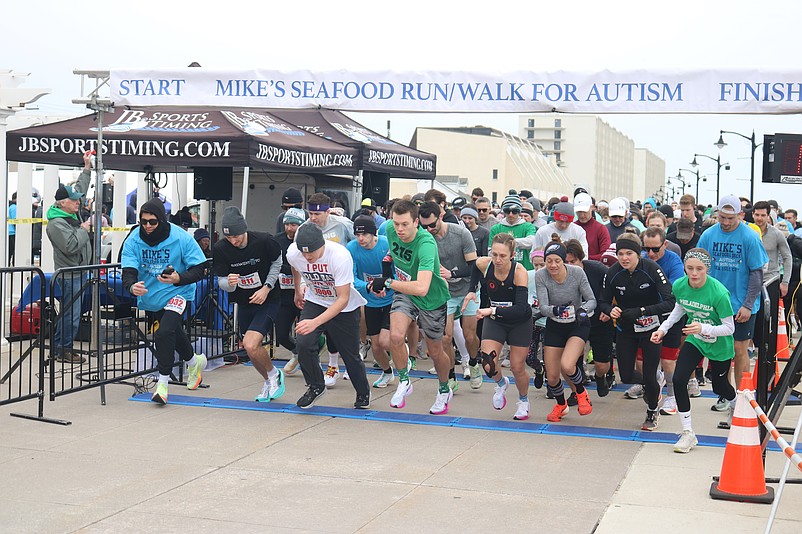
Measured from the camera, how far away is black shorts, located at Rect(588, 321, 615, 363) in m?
9.18

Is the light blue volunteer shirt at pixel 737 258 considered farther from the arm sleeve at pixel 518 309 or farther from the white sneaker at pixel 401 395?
the white sneaker at pixel 401 395

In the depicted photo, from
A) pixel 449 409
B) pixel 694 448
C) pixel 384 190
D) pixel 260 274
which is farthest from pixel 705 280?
pixel 384 190

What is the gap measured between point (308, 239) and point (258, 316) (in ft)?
4.55

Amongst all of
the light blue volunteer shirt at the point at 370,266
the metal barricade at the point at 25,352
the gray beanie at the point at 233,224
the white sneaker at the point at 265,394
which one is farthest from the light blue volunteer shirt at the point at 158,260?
the light blue volunteer shirt at the point at 370,266

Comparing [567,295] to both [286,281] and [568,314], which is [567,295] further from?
[286,281]

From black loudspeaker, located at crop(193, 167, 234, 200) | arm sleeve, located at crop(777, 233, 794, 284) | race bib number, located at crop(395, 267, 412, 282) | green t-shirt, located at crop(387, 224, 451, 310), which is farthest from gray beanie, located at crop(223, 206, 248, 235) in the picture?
arm sleeve, located at crop(777, 233, 794, 284)

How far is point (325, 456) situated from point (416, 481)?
0.96 meters

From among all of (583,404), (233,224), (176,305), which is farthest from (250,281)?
(583,404)

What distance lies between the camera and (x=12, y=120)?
86.6 feet

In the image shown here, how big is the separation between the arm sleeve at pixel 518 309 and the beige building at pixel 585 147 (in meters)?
151

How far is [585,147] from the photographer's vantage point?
169500 millimetres

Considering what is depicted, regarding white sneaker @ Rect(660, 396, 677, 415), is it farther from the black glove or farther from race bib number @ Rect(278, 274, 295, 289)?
race bib number @ Rect(278, 274, 295, 289)

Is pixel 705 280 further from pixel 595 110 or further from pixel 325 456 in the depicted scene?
pixel 325 456

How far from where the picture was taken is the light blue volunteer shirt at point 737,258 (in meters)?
9.27
